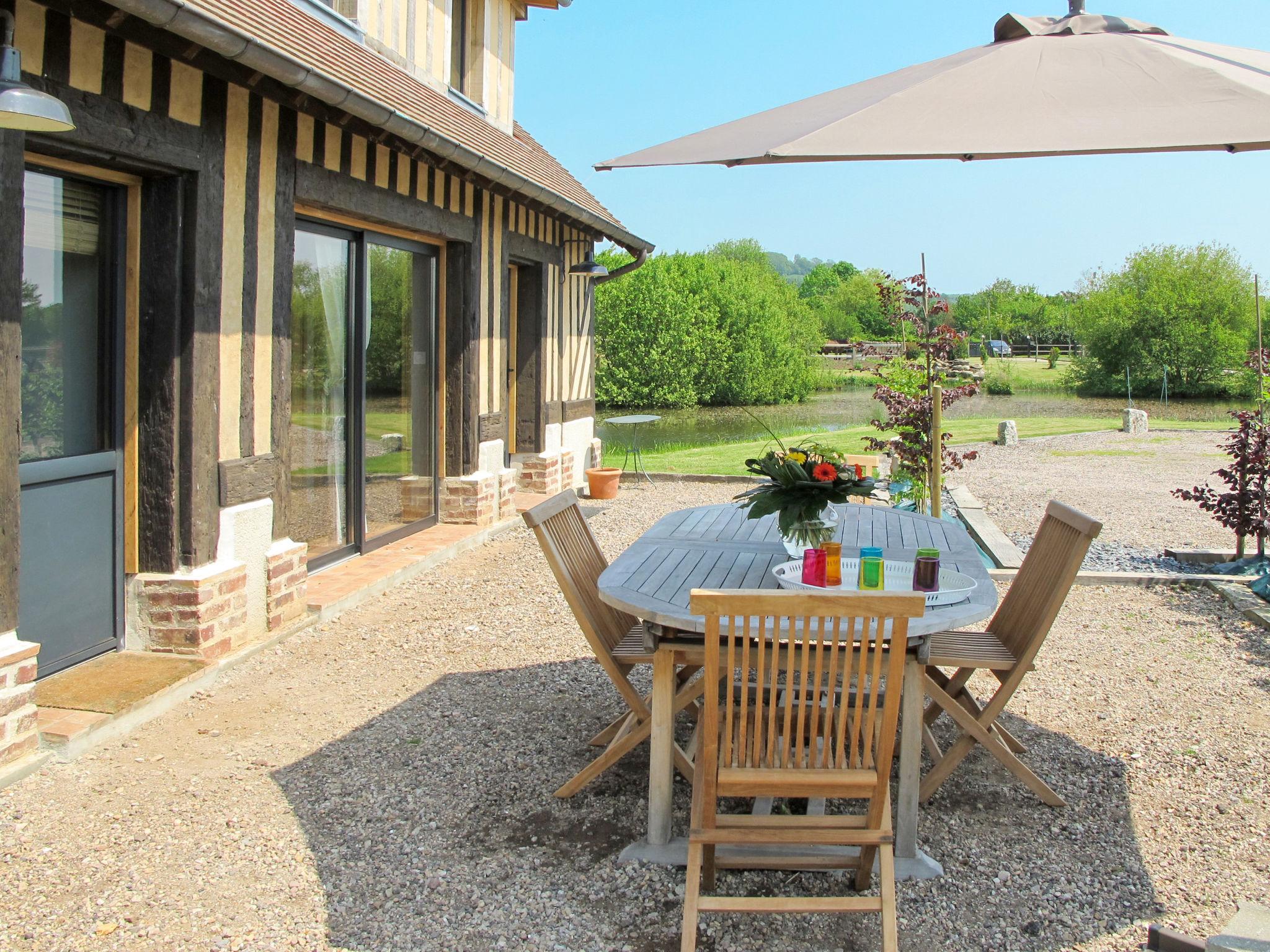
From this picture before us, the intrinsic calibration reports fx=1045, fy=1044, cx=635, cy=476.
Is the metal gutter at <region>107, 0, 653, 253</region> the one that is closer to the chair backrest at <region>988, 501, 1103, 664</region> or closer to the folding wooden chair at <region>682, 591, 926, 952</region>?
the folding wooden chair at <region>682, 591, 926, 952</region>

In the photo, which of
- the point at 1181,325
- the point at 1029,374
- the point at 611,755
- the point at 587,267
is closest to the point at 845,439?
the point at 587,267

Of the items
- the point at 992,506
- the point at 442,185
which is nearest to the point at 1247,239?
the point at 992,506

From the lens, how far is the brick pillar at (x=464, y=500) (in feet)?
25.2

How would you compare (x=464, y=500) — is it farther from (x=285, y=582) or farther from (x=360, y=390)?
(x=285, y=582)

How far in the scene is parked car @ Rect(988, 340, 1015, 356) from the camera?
52.3 meters

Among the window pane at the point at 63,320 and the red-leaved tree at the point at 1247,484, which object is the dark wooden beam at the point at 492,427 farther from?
the red-leaved tree at the point at 1247,484

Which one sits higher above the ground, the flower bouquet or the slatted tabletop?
the flower bouquet

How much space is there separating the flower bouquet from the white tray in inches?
4.4

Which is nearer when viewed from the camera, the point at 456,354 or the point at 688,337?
the point at 456,354

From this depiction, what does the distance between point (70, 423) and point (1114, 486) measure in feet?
34.0

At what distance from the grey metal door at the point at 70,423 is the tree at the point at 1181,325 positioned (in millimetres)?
34171

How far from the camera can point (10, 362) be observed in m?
3.40

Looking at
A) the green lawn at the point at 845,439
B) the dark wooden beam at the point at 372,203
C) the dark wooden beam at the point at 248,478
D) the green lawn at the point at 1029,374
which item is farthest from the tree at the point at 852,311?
the dark wooden beam at the point at 248,478

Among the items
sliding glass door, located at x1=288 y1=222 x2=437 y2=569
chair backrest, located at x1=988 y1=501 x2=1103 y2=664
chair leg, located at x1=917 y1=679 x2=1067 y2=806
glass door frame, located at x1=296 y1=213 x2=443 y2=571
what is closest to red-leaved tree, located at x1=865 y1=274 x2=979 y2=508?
sliding glass door, located at x1=288 y1=222 x2=437 y2=569
